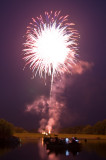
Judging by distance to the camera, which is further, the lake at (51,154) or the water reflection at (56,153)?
the water reflection at (56,153)

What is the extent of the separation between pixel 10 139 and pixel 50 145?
15.6m

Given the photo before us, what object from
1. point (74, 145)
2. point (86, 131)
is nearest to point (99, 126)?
point (86, 131)

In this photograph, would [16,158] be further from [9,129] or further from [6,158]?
[9,129]

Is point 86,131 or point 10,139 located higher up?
point 86,131

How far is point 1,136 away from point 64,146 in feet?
72.0

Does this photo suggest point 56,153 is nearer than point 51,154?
No

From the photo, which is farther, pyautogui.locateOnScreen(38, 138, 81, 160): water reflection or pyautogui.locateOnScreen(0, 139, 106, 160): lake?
pyautogui.locateOnScreen(38, 138, 81, 160): water reflection

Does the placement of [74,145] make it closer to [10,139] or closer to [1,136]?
[10,139]

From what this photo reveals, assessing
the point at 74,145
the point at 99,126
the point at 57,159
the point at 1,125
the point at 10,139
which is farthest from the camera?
the point at 99,126

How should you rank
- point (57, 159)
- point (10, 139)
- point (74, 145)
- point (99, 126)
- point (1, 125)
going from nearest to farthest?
point (57, 159) < point (74, 145) < point (10, 139) < point (1, 125) < point (99, 126)

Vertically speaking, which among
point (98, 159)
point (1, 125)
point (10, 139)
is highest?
point (1, 125)

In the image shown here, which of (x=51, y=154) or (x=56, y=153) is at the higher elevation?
(x=56, y=153)

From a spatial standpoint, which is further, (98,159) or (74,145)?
(74,145)

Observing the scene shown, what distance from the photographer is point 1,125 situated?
6384 cm
